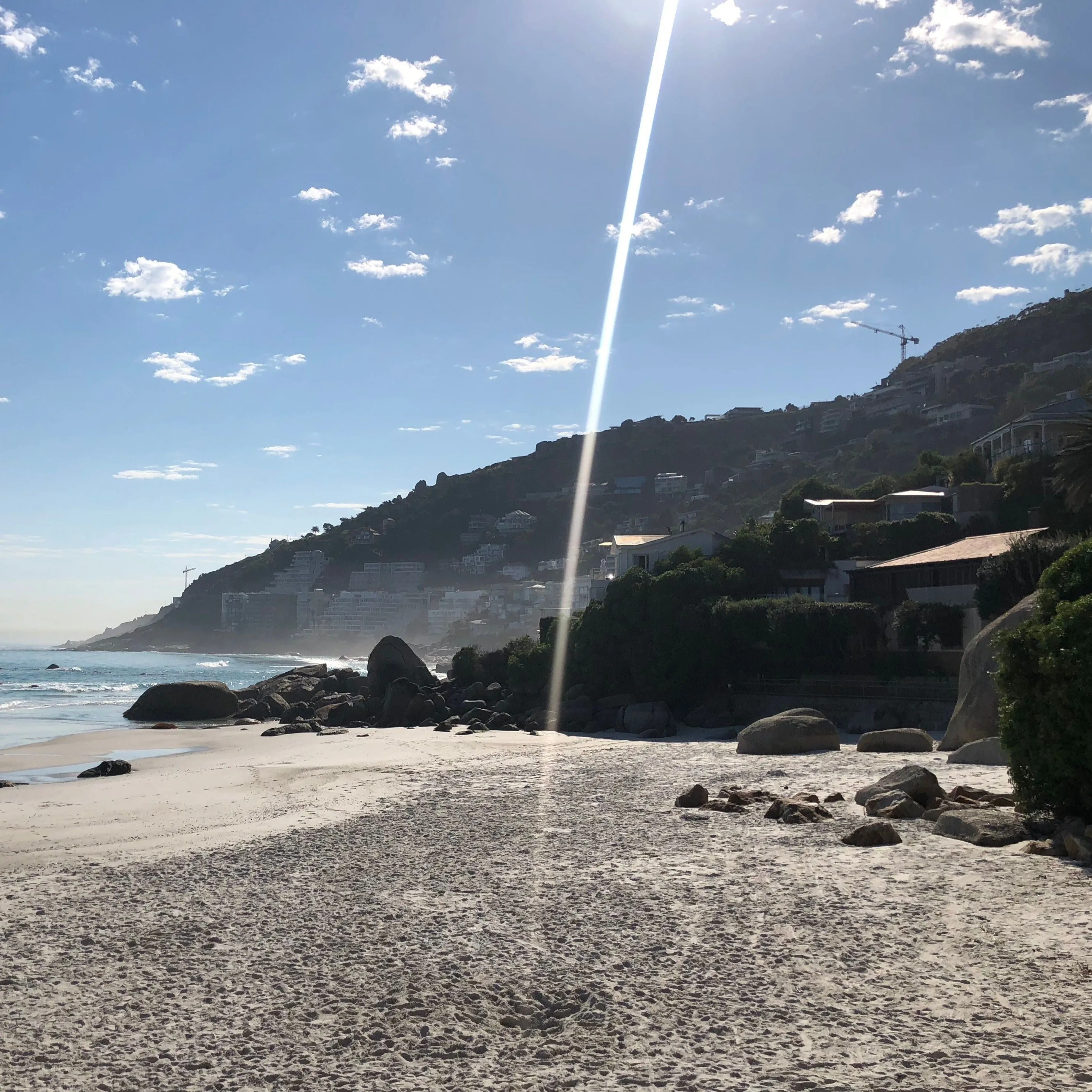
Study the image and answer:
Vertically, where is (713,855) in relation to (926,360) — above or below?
below

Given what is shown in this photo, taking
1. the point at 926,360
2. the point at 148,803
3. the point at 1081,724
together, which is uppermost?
the point at 926,360

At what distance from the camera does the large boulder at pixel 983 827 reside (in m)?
11.9

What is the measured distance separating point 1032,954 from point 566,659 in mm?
39419

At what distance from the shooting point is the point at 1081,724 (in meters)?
11.6

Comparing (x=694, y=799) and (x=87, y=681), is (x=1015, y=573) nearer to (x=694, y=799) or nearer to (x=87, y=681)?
(x=694, y=799)

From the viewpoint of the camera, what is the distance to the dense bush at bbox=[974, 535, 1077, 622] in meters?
32.8

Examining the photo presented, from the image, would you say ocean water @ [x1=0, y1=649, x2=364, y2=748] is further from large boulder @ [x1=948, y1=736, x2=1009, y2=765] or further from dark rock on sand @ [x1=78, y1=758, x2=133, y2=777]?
large boulder @ [x1=948, y1=736, x2=1009, y2=765]

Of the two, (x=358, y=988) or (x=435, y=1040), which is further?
(x=358, y=988)

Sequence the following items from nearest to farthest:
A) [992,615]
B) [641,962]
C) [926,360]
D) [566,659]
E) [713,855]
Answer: [641,962]
[713,855]
[992,615]
[566,659]
[926,360]

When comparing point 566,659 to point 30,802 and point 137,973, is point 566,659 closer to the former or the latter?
point 30,802

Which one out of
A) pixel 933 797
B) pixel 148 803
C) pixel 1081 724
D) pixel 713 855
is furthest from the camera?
pixel 148 803

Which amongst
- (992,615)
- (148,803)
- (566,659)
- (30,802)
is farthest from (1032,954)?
(566,659)

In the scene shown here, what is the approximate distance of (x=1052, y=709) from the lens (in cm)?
1205

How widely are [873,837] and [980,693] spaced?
36.8ft
